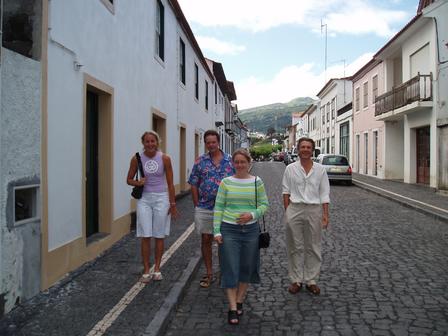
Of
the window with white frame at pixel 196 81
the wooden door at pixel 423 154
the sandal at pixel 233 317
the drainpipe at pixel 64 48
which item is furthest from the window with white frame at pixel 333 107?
the sandal at pixel 233 317

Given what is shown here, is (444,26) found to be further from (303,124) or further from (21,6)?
(303,124)

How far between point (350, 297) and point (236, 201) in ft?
5.81

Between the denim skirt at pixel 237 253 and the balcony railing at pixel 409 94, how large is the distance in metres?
15.0

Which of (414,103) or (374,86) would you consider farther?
(374,86)

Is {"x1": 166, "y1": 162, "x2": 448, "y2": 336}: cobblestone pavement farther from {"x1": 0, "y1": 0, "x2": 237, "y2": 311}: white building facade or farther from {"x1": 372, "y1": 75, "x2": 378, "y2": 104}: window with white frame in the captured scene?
{"x1": 372, "y1": 75, "x2": 378, "y2": 104}: window with white frame

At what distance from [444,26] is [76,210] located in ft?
49.7

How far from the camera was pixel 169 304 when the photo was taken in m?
4.42

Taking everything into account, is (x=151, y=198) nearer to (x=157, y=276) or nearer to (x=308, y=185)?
(x=157, y=276)

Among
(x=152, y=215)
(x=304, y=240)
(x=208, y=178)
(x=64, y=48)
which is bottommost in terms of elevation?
(x=304, y=240)

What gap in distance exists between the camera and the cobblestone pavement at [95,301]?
Result: 387 centimetres

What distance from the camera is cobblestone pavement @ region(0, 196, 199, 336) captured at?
3871 mm

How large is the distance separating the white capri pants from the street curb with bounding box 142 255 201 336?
608 mm

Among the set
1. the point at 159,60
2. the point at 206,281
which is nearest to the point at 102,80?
the point at 206,281

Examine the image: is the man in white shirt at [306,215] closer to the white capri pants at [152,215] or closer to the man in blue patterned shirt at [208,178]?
the man in blue patterned shirt at [208,178]
